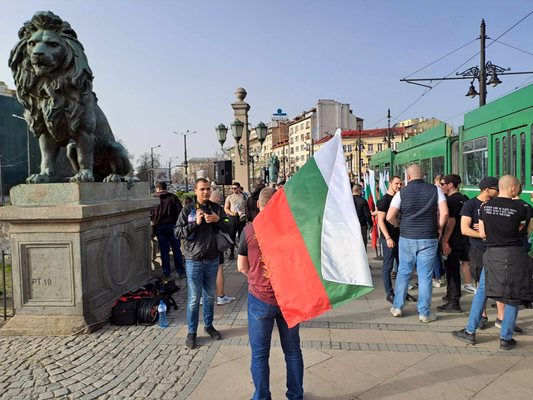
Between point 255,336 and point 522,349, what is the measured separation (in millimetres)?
3211

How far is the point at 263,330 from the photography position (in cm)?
313

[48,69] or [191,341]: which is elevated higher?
[48,69]

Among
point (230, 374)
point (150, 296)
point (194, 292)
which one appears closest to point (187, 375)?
point (230, 374)

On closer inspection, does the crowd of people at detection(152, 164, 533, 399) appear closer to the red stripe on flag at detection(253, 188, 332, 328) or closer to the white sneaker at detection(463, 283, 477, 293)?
the red stripe on flag at detection(253, 188, 332, 328)

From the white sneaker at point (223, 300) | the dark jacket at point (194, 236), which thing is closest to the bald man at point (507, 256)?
the dark jacket at point (194, 236)

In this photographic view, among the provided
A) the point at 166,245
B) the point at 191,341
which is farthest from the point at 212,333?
the point at 166,245

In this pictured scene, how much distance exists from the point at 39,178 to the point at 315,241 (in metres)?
4.21

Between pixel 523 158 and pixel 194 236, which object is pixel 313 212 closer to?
pixel 194 236

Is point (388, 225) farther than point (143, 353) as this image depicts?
Yes

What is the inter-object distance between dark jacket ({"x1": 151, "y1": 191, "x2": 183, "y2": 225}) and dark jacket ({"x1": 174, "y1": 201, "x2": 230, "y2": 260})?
348cm

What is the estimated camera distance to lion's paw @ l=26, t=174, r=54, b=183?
5.30m

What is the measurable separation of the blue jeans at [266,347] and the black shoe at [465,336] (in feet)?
7.99

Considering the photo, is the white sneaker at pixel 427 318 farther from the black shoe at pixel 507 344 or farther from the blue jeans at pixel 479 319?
the black shoe at pixel 507 344

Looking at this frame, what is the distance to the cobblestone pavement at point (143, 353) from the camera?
378 cm
